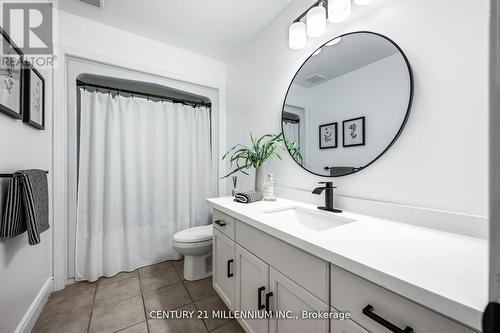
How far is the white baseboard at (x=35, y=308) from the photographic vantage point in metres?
1.21

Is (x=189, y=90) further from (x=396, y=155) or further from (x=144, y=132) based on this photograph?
(x=396, y=155)

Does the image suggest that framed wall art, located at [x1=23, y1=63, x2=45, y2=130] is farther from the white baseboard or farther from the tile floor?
Answer: the tile floor

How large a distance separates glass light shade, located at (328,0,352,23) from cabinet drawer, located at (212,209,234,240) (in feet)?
4.51

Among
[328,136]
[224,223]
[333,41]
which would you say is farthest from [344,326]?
[333,41]

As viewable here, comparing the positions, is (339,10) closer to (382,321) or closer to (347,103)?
(347,103)

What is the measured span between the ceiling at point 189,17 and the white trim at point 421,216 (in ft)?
5.26

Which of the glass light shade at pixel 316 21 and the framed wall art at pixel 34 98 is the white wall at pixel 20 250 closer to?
the framed wall art at pixel 34 98

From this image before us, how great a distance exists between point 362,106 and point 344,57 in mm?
339

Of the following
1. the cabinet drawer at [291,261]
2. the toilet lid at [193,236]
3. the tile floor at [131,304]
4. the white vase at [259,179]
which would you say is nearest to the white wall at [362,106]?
the white vase at [259,179]

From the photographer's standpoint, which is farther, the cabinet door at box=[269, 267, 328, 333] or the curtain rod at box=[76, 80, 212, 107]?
the curtain rod at box=[76, 80, 212, 107]

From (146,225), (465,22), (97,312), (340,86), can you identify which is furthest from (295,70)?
(97,312)

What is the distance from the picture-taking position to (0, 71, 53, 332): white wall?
1.07 metres

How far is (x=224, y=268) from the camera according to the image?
1.42m

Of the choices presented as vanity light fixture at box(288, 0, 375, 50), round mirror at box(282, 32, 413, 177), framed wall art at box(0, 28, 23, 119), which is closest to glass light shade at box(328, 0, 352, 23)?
vanity light fixture at box(288, 0, 375, 50)
